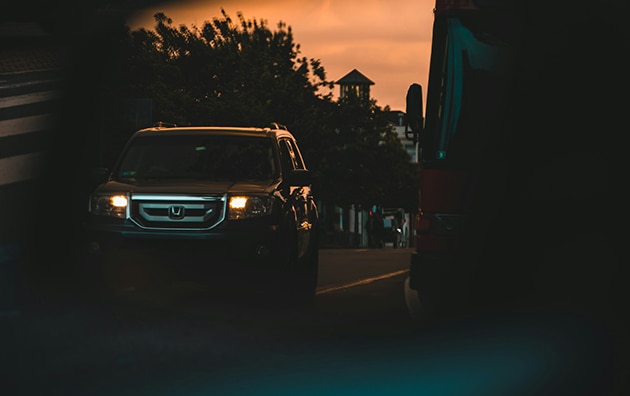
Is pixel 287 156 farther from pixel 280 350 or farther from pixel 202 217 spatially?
pixel 280 350

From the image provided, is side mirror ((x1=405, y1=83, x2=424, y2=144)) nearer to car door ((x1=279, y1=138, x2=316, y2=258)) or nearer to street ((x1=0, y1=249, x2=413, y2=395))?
street ((x1=0, y1=249, x2=413, y2=395))

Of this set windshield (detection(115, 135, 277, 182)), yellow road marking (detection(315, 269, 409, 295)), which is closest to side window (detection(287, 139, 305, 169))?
windshield (detection(115, 135, 277, 182))

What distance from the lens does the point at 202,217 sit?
1139 centimetres

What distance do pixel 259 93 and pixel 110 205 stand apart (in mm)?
28281

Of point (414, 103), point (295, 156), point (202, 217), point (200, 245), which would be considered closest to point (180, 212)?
point (202, 217)

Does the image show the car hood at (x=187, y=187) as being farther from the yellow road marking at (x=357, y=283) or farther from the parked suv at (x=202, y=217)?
the yellow road marking at (x=357, y=283)

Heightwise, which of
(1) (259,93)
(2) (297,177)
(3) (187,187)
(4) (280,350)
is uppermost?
(1) (259,93)

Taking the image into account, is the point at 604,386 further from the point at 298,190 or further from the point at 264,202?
the point at 298,190

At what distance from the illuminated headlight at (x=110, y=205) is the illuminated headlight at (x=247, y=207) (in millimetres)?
1011

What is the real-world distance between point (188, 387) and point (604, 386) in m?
2.27

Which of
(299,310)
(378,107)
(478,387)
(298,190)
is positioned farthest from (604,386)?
(378,107)

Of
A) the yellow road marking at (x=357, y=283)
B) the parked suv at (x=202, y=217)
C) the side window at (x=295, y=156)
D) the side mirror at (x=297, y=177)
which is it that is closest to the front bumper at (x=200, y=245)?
the parked suv at (x=202, y=217)

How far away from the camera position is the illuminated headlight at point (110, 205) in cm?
1158

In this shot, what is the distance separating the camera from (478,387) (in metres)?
6.73
